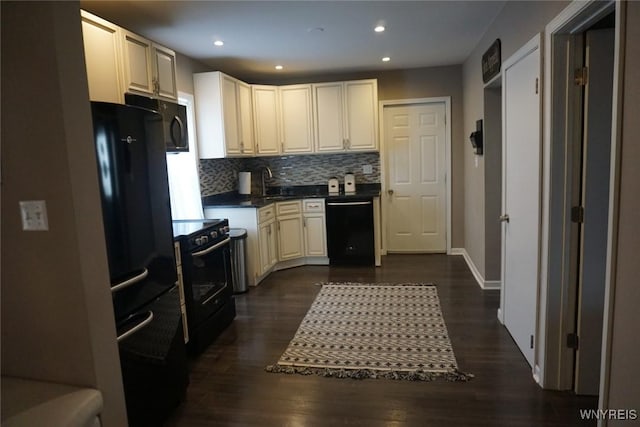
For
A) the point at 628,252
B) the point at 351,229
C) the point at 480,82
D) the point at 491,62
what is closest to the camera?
the point at 628,252

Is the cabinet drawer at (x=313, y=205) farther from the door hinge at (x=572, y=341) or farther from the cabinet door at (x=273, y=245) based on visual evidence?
→ the door hinge at (x=572, y=341)

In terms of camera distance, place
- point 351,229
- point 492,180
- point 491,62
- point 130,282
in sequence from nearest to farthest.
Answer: point 130,282, point 491,62, point 492,180, point 351,229

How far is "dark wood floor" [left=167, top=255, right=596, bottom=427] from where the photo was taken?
2111mm

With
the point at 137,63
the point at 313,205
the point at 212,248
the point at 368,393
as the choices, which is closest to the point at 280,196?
the point at 313,205

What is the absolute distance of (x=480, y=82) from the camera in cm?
402

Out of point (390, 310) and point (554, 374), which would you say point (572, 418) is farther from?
point (390, 310)

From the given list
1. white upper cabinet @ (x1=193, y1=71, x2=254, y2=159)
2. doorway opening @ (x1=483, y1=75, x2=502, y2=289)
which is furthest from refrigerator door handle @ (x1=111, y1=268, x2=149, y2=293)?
doorway opening @ (x1=483, y1=75, x2=502, y2=289)

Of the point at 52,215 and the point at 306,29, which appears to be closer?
the point at 52,215

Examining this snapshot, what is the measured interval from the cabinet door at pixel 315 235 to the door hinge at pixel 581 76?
11.0ft

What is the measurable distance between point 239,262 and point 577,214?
3113 millimetres

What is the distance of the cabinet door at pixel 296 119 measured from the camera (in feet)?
17.1

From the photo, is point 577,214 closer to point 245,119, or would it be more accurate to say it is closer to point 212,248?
point 212,248

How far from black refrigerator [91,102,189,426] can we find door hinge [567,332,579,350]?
2192mm

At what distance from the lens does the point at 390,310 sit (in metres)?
3.58
